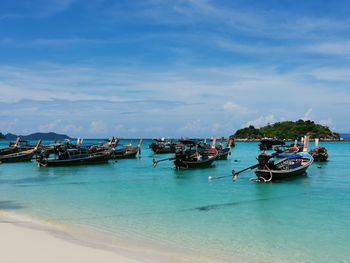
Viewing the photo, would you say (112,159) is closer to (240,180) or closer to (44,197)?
(240,180)

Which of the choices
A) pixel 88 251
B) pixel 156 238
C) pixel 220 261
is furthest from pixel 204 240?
pixel 88 251

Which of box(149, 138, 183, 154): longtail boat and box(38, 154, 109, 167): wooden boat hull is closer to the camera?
box(38, 154, 109, 167): wooden boat hull

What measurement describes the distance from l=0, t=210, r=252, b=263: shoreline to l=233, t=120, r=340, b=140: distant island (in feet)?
523

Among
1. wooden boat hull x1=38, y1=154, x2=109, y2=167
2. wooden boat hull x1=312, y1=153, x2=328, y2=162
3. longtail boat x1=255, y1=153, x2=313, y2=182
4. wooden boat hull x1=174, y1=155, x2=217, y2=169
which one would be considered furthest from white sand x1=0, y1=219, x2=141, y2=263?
wooden boat hull x1=312, y1=153, x2=328, y2=162

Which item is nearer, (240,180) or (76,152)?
(240,180)

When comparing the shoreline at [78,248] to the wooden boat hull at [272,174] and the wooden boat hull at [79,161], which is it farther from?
the wooden boat hull at [79,161]

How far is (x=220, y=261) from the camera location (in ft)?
36.2

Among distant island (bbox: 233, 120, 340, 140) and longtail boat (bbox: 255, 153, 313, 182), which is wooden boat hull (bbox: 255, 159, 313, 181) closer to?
longtail boat (bbox: 255, 153, 313, 182)

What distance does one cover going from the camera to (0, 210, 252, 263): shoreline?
1056cm

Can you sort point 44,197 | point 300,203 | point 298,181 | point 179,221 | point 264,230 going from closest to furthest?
point 264,230 → point 179,221 → point 300,203 → point 44,197 → point 298,181

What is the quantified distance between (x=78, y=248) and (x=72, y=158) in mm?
36626

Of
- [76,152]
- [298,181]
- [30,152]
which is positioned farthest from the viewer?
[30,152]

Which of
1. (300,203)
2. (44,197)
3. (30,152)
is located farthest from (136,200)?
(30,152)

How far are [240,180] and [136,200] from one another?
1142 centimetres
